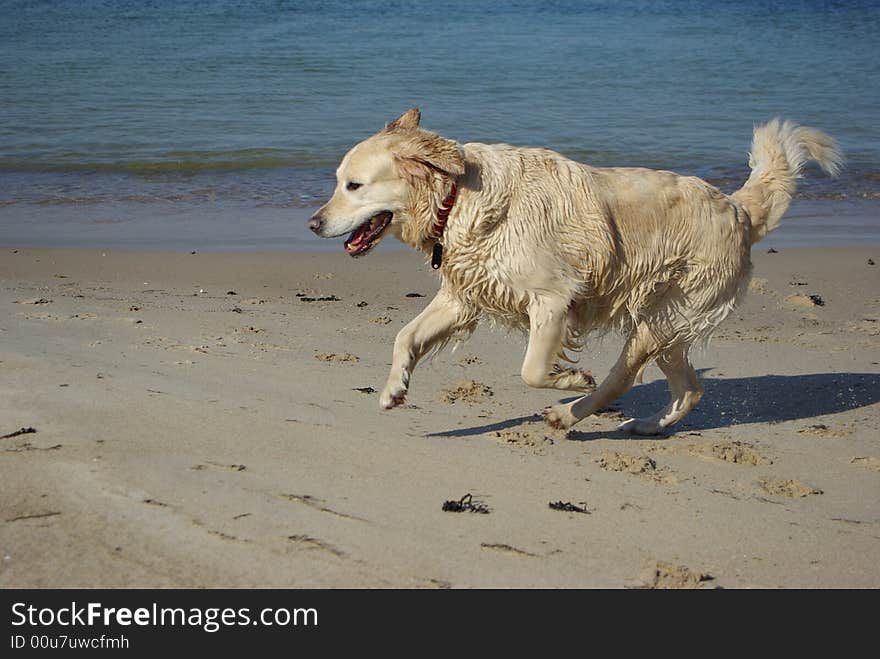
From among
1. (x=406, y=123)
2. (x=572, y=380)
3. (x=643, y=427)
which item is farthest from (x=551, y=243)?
(x=643, y=427)

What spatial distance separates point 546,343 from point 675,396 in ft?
3.60

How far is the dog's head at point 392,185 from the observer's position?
5066mm

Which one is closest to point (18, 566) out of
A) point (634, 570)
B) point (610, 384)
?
point (634, 570)

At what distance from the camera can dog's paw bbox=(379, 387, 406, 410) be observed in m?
5.25

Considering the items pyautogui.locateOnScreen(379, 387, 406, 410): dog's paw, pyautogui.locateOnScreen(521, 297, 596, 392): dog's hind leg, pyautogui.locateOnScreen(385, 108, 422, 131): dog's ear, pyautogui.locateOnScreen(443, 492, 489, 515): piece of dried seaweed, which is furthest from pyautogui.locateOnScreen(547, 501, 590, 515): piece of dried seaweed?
pyautogui.locateOnScreen(385, 108, 422, 131): dog's ear

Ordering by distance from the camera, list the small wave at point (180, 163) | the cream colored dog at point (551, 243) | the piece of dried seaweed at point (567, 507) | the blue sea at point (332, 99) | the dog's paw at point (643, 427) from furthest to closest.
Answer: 1. the small wave at point (180, 163)
2. the blue sea at point (332, 99)
3. the dog's paw at point (643, 427)
4. the cream colored dog at point (551, 243)
5. the piece of dried seaweed at point (567, 507)

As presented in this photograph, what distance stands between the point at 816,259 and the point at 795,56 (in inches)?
687

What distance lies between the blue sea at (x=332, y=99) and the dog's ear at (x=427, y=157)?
17.3ft

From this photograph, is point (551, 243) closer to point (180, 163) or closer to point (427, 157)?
point (427, 157)

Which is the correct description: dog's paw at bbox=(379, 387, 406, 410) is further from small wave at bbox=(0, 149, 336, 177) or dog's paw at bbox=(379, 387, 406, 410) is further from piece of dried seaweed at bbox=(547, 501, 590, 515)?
small wave at bbox=(0, 149, 336, 177)

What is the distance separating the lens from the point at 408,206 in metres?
5.16

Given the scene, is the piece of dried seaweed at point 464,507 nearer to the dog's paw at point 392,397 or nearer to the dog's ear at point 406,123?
the dog's paw at point 392,397

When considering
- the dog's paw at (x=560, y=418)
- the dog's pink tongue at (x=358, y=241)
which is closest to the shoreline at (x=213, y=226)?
the dog's pink tongue at (x=358, y=241)

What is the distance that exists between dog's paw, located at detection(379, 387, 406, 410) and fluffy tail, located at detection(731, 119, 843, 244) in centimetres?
216
